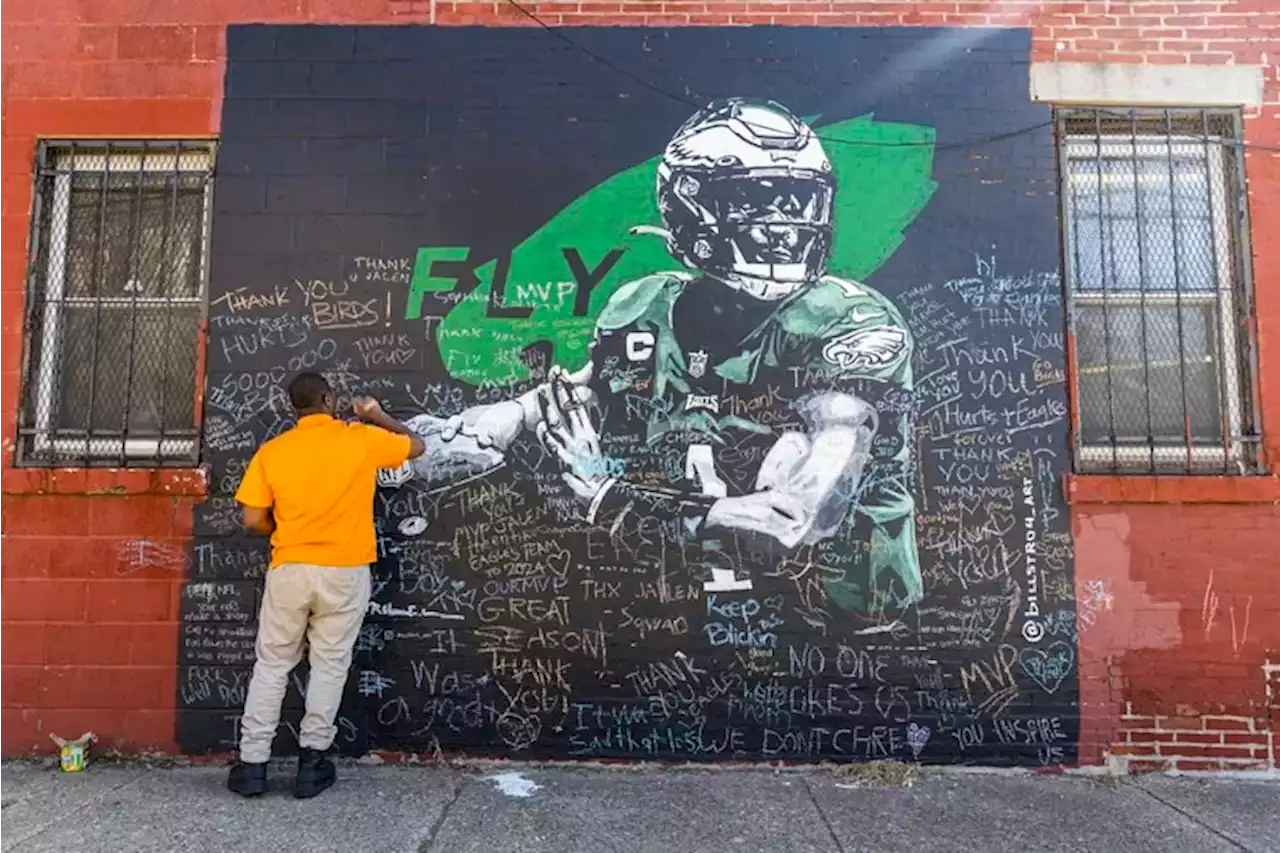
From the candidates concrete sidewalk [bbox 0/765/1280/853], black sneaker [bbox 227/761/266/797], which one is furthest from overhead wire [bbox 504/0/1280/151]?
black sneaker [bbox 227/761/266/797]

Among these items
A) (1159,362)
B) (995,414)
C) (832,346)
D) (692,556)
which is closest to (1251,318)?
(1159,362)

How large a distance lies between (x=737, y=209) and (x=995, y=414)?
65.9 inches

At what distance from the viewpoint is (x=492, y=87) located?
4992 millimetres

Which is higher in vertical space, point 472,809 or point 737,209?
point 737,209

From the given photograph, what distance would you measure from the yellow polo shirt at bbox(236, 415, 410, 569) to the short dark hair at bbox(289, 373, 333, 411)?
7 centimetres

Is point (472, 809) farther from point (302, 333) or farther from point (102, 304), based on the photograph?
point (102, 304)

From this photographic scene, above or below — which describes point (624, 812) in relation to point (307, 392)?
below

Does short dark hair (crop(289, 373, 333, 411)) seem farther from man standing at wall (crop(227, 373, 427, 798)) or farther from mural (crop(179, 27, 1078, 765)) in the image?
mural (crop(179, 27, 1078, 765))

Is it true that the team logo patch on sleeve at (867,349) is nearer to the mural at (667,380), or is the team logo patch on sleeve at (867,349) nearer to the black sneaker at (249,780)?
the mural at (667,380)

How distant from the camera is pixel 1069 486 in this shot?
183 inches

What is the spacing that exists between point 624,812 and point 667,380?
2.04m

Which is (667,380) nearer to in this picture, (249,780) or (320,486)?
(320,486)

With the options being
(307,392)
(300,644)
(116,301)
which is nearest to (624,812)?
(300,644)

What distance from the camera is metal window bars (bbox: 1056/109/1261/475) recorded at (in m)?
4.81
